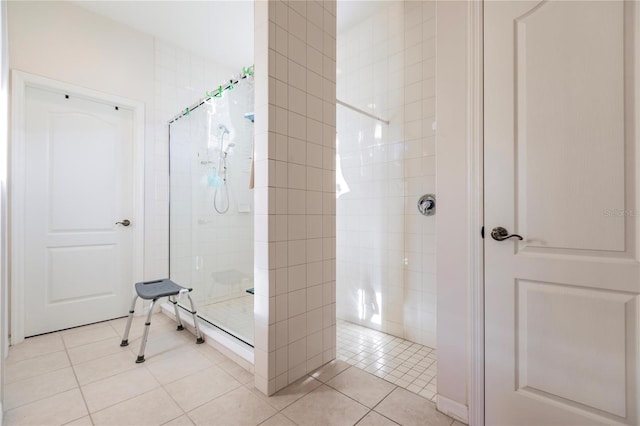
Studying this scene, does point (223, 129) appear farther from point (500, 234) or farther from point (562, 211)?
point (562, 211)

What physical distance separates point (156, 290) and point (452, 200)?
6.97 feet

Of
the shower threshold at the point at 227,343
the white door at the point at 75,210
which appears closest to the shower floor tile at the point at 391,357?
the shower threshold at the point at 227,343

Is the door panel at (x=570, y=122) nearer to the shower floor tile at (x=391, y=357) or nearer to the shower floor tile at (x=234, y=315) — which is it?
the shower floor tile at (x=391, y=357)

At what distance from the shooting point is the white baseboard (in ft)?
4.46

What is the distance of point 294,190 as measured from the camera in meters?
1.71

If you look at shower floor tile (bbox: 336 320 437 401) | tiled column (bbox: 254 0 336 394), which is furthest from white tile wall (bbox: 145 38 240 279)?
shower floor tile (bbox: 336 320 437 401)

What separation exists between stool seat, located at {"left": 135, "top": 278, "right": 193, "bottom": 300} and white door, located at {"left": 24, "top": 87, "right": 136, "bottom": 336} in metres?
0.82

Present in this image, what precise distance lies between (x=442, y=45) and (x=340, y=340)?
2138 mm

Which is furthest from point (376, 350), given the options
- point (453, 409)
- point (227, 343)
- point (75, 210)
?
point (75, 210)

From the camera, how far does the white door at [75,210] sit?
2414 millimetres

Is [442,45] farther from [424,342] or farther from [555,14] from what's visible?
[424,342]

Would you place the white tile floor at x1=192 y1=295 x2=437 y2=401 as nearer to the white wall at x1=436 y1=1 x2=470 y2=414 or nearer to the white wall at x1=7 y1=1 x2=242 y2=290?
the white wall at x1=436 y1=1 x2=470 y2=414

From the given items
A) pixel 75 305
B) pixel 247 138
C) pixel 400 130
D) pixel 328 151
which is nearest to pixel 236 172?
pixel 247 138

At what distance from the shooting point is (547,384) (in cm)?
116
